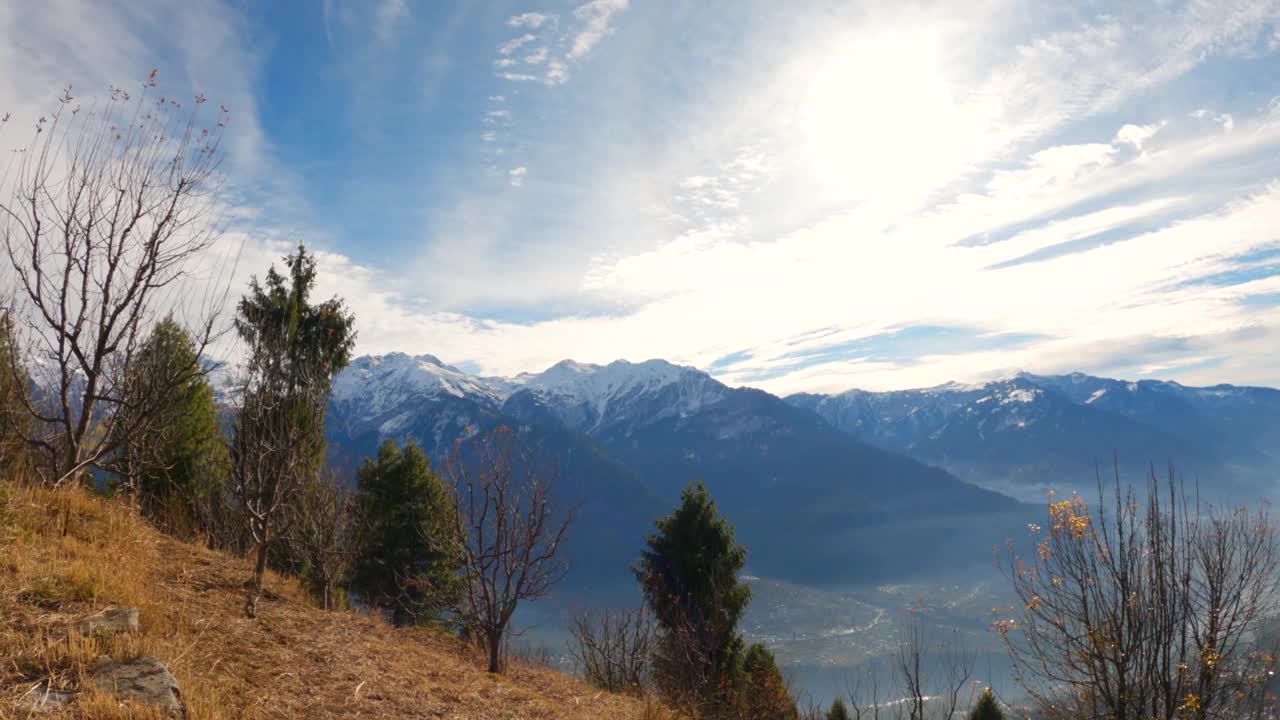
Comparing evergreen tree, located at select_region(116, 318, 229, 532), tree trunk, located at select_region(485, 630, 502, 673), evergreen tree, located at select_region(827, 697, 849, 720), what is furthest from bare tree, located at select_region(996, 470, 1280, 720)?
evergreen tree, located at select_region(827, 697, 849, 720)

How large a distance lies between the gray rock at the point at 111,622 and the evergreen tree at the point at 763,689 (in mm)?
21655

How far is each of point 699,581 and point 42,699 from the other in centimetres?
2712

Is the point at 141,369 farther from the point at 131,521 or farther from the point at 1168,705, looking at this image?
the point at 1168,705

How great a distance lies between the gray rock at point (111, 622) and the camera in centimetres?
605

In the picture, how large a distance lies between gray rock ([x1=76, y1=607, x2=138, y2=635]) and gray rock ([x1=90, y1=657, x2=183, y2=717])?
678 mm

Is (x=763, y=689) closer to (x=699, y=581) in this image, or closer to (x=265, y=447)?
(x=699, y=581)

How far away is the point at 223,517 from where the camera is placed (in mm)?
19484

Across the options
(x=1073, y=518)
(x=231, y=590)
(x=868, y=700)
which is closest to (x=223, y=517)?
(x=231, y=590)

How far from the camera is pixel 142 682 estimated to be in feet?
17.7

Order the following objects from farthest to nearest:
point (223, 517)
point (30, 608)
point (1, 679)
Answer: point (223, 517) → point (30, 608) → point (1, 679)

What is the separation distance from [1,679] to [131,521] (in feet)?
19.6

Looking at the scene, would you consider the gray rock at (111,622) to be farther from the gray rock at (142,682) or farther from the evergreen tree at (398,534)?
the evergreen tree at (398,534)

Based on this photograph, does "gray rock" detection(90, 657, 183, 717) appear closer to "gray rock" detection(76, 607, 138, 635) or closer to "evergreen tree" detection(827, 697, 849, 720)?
"gray rock" detection(76, 607, 138, 635)

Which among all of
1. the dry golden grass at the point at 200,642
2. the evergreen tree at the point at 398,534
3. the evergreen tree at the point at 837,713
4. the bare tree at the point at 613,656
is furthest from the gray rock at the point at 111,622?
the evergreen tree at the point at 837,713
